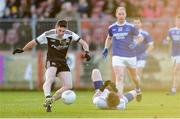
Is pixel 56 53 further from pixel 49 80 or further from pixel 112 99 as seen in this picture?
pixel 112 99

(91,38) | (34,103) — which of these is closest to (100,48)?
(91,38)

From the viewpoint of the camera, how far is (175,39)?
26.5m

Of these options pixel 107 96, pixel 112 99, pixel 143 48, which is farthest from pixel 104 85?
pixel 143 48

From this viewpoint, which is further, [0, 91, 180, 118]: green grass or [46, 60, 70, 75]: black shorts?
[46, 60, 70, 75]: black shorts

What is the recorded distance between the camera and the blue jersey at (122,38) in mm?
20094

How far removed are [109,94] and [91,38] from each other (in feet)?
39.5

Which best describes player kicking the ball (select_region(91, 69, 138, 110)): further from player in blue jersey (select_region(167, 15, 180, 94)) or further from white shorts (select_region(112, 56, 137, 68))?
player in blue jersey (select_region(167, 15, 180, 94))

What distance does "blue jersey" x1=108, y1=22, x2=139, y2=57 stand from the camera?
20094 mm

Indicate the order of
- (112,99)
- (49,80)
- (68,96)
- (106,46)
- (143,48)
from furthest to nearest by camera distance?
(143,48) < (106,46) < (49,80) < (68,96) < (112,99)

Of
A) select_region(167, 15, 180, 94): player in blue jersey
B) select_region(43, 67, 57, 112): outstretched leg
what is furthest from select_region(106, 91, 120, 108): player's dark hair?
select_region(167, 15, 180, 94): player in blue jersey

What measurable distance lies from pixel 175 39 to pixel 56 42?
9.33 meters

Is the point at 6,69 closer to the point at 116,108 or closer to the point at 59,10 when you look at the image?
the point at 59,10

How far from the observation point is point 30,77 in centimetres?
2967

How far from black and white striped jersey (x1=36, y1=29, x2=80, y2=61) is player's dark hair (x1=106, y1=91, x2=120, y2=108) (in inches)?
65.4
